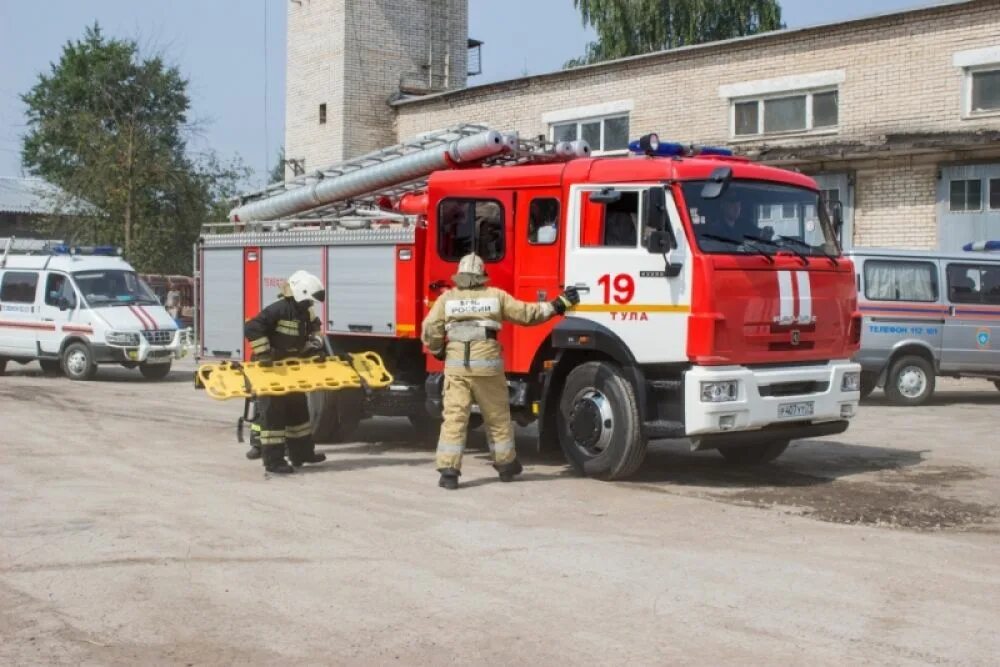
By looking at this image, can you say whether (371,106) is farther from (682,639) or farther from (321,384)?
(682,639)

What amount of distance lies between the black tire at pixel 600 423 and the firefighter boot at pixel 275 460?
2347 millimetres

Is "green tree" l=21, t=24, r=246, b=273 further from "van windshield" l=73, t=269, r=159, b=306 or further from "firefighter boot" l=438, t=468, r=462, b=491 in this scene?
"firefighter boot" l=438, t=468, r=462, b=491

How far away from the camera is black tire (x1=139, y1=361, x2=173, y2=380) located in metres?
20.4

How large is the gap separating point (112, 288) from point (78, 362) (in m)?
1.46

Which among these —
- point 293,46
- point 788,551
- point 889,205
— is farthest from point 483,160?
point 293,46

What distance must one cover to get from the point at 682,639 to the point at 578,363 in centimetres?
469

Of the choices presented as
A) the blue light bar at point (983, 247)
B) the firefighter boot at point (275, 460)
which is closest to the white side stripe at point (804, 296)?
the firefighter boot at point (275, 460)

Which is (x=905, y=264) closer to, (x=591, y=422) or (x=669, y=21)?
(x=591, y=422)

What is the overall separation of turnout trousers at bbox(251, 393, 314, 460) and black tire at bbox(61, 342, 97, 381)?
35.9ft

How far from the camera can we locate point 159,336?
20.2 meters

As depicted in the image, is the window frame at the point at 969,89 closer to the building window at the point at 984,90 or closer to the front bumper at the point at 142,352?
the building window at the point at 984,90

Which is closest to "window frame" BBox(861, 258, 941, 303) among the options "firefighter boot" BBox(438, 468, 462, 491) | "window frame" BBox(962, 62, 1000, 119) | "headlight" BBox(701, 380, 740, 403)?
"window frame" BBox(962, 62, 1000, 119)

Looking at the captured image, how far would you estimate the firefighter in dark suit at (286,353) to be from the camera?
9.96m

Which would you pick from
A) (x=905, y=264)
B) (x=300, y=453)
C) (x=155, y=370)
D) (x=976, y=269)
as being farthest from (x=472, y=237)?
(x=155, y=370)
